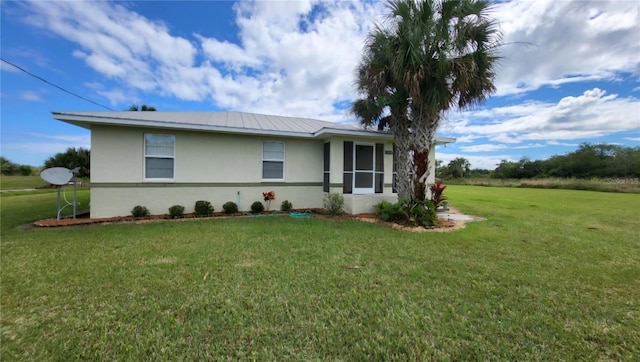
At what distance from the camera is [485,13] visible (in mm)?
8125

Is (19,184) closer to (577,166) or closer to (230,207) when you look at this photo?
(230,207)

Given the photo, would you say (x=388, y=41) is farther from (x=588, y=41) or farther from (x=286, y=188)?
(x=588, y=41)

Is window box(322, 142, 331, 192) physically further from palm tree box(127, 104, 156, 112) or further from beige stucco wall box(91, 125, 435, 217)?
palm tree box(127, 104, 156, 112)

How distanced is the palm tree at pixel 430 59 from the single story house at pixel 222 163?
2110 millimetres

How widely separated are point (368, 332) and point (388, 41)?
836 centimetres

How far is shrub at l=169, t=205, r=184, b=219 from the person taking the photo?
362 inches

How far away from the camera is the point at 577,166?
1592 inches

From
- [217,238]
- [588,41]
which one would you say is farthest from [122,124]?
A: [588,41]

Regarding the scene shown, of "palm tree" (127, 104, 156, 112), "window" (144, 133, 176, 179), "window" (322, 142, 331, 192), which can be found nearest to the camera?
"window" (144, 133, 176, 179)

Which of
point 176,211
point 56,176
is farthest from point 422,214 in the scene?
point 56,176

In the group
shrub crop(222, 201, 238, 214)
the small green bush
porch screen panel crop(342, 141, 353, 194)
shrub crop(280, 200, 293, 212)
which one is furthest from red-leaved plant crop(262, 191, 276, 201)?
the small green bush

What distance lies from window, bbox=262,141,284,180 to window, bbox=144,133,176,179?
10.9 ft

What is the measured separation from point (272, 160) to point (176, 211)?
4011 millimetres

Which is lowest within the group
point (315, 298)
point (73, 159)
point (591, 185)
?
point (315, 298)
